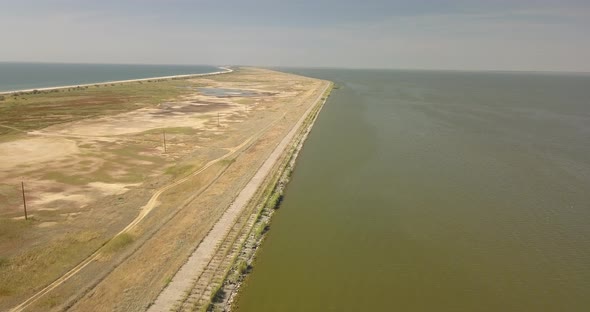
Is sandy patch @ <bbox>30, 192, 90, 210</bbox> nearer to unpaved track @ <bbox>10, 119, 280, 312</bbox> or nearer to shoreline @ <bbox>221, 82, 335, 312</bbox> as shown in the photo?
unpaved track @ <bbox>10, 119, 280, 312</bbox>

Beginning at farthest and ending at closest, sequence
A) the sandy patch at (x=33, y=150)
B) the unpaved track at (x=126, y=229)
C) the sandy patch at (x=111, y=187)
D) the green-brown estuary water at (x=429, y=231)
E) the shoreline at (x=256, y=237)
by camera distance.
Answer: the sandy patch at (x=33, y=150) → the sandy patch at (x=111, y=187) → the green-brown estuary water at (x=429, y=231) → the shoreline at (x=256, y=237) → the unpaved track at (x=126, y=229)

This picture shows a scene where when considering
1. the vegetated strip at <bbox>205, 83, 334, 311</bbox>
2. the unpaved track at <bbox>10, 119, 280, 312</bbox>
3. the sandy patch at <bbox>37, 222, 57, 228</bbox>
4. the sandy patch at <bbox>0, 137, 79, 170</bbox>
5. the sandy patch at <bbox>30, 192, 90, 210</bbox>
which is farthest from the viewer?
the sandy patch at <bbox>0, 137, 79, 170</bbox>

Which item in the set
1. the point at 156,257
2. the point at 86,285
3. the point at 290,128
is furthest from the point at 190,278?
the point at 290,128

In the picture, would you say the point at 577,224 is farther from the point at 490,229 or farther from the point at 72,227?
the point at 72,227

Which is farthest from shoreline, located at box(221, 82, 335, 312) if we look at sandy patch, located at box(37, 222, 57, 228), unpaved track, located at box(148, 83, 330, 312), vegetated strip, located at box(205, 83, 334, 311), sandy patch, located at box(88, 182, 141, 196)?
sandy patch, located at box(37, 222, 57, 228)

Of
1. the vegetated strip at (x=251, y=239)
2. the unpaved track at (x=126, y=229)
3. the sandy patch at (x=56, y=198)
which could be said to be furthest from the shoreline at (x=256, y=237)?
the sandy patch at (x=56, y=198)

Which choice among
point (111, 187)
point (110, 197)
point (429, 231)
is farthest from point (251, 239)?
point (111, 187)

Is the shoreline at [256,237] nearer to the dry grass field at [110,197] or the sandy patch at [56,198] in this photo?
the dry grass field at [110,197]
